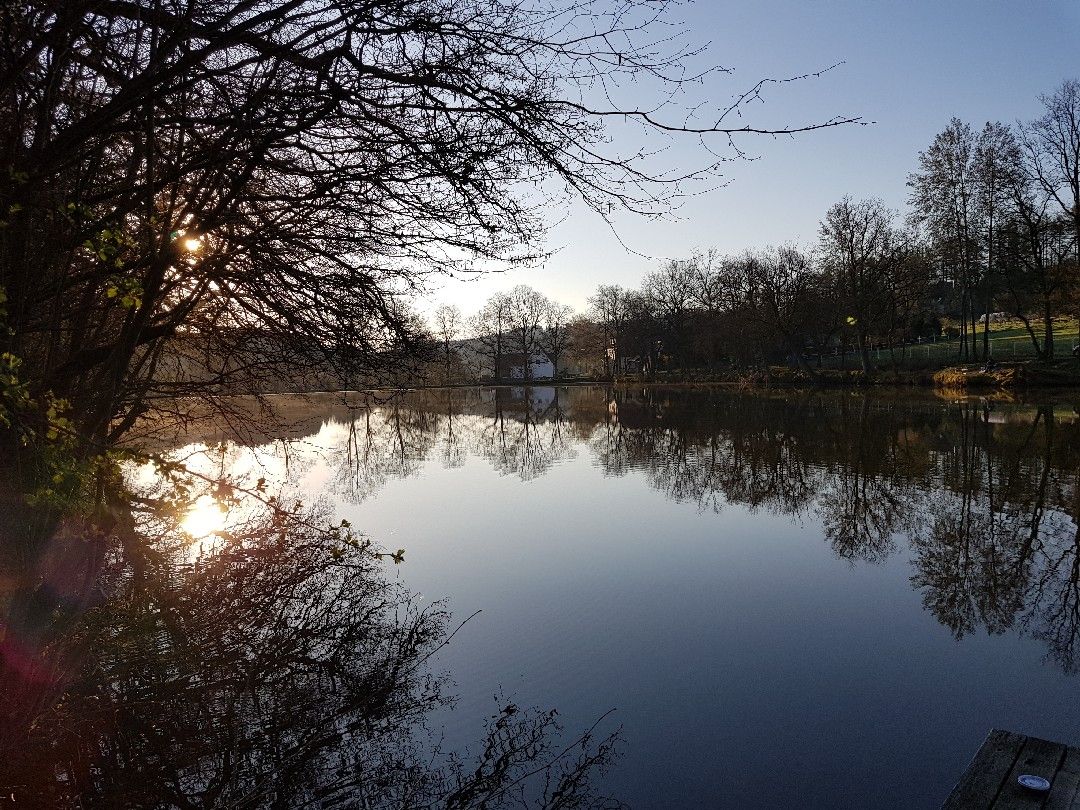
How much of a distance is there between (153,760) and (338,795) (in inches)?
50.8

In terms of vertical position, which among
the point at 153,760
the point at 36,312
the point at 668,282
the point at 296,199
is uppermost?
the point at 668,282

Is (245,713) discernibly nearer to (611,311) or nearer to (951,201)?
(951,201)

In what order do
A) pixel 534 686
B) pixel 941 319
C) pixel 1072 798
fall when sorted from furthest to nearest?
pixel 941 319 < pixel 534 686 < pixel 1072 798

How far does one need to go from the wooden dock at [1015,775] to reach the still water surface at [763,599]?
0.47 meters

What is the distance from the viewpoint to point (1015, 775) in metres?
3.69

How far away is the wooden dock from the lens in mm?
3488

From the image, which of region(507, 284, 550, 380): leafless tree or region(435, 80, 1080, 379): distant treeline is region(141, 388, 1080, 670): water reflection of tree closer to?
region(435, 80, 1080, 379): distant treeline

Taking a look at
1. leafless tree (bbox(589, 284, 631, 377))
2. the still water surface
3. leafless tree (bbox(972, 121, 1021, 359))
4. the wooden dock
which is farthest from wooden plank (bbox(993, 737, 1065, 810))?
leafless tree (bbox(589, 284, 631, 377))

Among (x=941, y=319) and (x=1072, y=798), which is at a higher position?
(x=941, y=319)

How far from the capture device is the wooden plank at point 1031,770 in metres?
3.48

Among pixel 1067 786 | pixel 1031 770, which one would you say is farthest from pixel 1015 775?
pixel 1067 786

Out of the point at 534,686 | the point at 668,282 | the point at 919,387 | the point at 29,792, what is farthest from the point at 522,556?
the point at 668,282

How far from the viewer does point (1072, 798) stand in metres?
3.47

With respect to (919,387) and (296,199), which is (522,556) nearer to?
(296,199)
